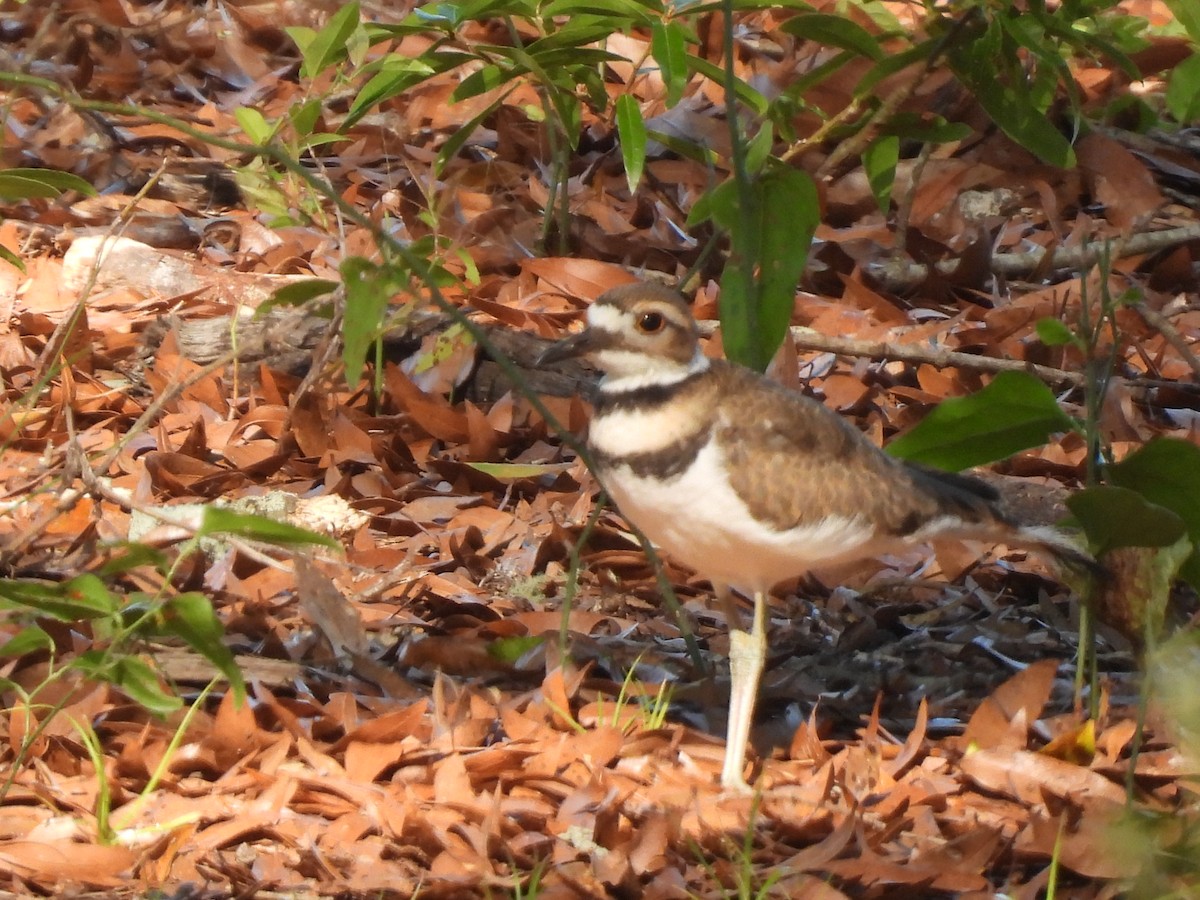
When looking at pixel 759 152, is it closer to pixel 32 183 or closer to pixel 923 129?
pixel 923 129

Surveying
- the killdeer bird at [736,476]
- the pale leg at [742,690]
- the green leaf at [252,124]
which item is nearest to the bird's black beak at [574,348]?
the killdeer bird at [736,476]

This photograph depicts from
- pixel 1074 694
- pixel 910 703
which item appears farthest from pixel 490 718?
pixel 1074 694

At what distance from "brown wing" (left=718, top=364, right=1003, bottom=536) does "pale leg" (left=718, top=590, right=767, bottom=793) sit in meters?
0.30

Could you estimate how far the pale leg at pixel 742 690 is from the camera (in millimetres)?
3266

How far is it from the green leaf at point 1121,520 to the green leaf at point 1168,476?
0.07m

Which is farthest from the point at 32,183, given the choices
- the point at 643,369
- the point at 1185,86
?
the point at 1185,86

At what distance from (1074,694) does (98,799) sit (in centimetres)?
228

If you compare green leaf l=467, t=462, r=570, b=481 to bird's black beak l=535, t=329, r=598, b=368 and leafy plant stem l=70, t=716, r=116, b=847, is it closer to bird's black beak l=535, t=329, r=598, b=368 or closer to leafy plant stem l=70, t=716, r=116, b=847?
bird's black beak l=535, t=329, r=598, b=368

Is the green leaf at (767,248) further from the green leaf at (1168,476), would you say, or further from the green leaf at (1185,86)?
the green leaf at (1185,86)

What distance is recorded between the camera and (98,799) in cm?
290

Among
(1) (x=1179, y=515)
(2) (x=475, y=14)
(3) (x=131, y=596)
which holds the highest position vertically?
(2) (x=475, y=14)

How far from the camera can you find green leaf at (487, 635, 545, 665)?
3693 mm

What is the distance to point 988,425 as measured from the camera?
10.6 ft

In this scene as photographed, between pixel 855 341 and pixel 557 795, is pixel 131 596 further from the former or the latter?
pixel 855 341
